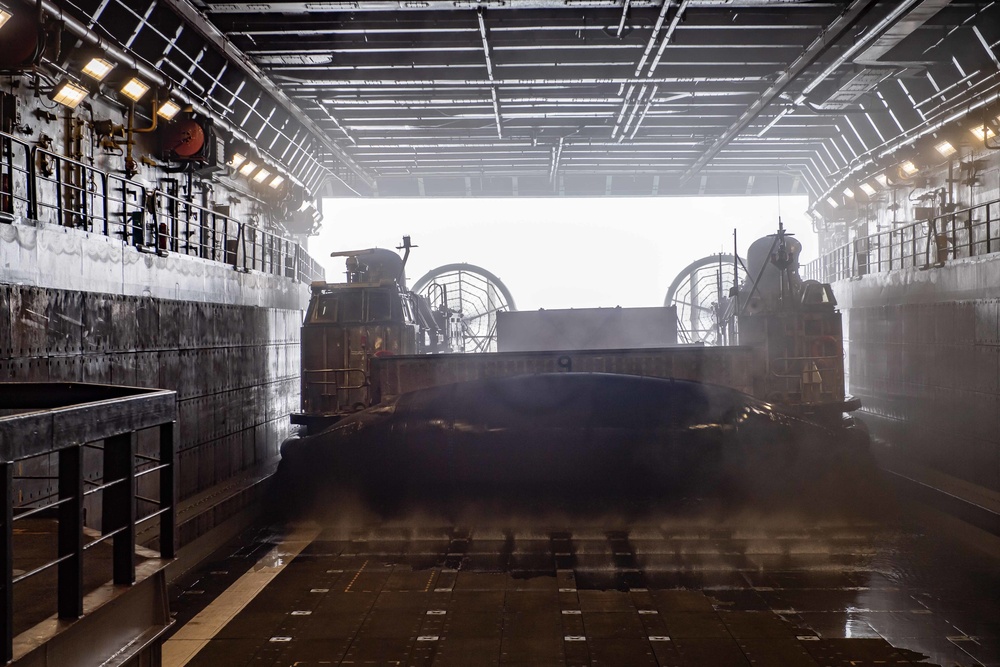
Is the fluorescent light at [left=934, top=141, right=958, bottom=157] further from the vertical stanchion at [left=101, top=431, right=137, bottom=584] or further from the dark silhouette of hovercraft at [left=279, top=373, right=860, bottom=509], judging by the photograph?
the vertical stanchion at [left=101, top=431, right=137, bottom=584]

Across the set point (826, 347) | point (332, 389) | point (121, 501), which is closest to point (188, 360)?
point (332, 389)

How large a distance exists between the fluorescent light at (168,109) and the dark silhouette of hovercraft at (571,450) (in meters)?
6.90

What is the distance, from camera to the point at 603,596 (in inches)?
258

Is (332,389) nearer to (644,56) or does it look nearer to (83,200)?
(83,200)

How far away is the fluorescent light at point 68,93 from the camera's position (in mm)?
10438

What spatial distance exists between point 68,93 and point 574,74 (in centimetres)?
927

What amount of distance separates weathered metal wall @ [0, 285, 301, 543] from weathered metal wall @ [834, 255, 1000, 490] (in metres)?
10.4

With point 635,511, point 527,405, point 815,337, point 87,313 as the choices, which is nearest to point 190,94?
point 87,313

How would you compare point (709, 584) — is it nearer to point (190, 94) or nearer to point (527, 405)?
point (527, 405)

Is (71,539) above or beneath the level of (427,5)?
beneath

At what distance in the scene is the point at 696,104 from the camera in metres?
18.1

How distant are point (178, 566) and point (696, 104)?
14.9 meters

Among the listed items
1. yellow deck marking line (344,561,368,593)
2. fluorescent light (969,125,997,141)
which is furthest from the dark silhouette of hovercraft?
fluorescent light (969,125,997,141)

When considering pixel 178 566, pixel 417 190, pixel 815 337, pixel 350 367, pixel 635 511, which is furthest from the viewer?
pixel 417 190
